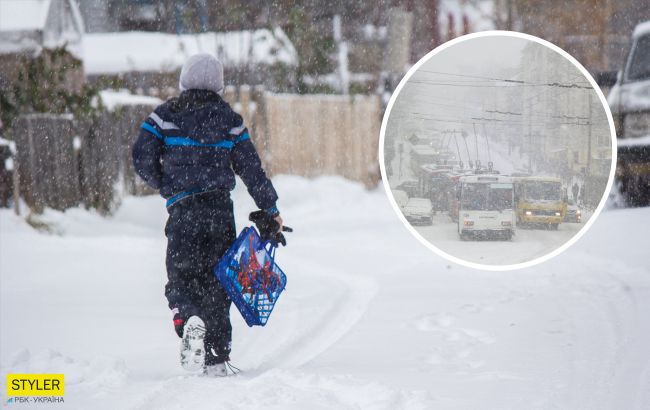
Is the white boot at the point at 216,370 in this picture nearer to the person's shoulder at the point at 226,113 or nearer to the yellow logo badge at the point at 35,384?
the yellow logo badge at the point at 35,384

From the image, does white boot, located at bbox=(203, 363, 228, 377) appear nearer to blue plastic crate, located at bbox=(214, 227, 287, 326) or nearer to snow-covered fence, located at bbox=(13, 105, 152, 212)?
blue plastic crate, located at bbox=(214, 227, 287, 326)

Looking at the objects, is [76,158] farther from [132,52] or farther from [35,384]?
[132,52]

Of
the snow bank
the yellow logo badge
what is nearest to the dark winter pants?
the yellow logo badge

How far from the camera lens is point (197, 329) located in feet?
13.4

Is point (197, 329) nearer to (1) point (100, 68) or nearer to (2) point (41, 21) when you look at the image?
(2) point (41, 21)

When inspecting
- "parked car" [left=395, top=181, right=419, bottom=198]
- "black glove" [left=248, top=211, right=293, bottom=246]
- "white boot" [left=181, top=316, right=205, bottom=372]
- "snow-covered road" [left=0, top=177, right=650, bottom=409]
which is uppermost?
"parked car" [left=395, top=181, right=419, bottom=198]

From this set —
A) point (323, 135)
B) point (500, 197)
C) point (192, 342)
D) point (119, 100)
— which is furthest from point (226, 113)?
point (323, 135)

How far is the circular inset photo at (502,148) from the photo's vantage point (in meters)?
4.58

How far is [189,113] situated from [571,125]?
209 cm

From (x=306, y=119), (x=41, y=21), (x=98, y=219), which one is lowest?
(x=98, y=219)

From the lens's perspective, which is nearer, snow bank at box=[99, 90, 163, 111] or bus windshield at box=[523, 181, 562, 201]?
bus windshield at box=[523, 181, 562, 201]

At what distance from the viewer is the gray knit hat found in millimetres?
4051

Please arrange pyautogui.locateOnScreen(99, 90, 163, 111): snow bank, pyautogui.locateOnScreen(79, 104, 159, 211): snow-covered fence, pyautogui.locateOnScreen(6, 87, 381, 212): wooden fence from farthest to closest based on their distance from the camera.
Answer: pyautogui.locateOnScreen(99, 90, 163, 111): snow bank
pyautogui.locateOnScreen(79, 104, 159, 211): snow-covered fence
pyautogui.locateOnScreen(6, 87, 381, 212): wooden fence

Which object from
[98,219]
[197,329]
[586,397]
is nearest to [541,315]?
[586,397]
